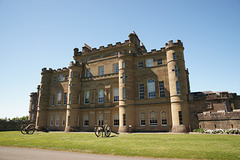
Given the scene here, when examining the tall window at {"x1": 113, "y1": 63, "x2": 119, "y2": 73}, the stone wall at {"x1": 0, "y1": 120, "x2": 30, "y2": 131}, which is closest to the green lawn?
the tall window at {"x1": 113, "y1": 63, "x2": 119, "y2": 73}

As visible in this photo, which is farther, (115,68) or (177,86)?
(115,68)

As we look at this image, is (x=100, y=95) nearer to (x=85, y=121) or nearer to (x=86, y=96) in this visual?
(x=86, y=96)

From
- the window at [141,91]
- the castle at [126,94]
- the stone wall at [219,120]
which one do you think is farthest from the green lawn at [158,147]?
the window at [141,91]

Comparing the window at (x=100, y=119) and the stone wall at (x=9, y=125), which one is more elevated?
the window at (x=100, y=119)

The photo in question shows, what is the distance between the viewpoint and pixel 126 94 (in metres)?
28.7

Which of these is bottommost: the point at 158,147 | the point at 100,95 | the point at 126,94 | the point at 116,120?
the point at 158,147

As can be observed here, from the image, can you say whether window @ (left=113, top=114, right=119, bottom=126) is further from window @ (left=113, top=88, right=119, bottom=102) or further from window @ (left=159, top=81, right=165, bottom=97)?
window @ (left=159, top=81, right=165, bottom=97)

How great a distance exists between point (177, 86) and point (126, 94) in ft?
28.2

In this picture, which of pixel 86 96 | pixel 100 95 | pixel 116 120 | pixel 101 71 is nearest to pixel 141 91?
pixel 116 120

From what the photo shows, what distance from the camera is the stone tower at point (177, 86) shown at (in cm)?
2477

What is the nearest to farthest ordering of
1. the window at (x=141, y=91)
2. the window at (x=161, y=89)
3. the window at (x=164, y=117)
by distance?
→ 1. the window at (x=164, y=117)
2. the window at (x=161, y=89)
3. the window at (x=141, y=91)

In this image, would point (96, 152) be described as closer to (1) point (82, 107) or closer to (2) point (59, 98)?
(1) point (82, 107)

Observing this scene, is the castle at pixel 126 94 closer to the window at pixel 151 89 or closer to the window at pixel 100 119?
the window at pixel 151 89

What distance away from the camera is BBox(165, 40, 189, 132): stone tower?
24.8 metres
